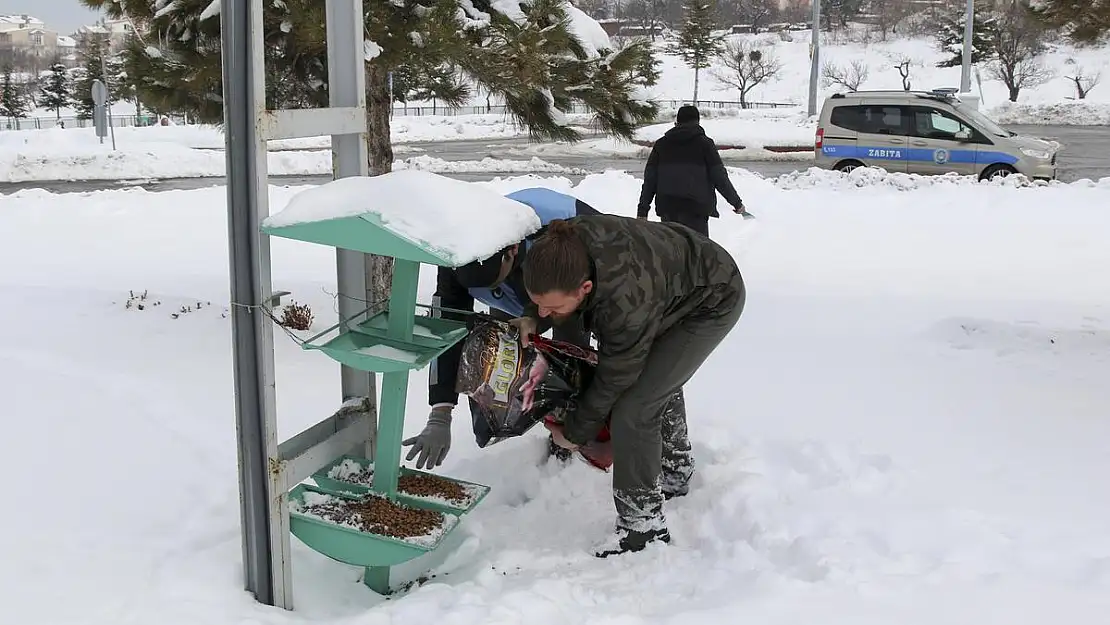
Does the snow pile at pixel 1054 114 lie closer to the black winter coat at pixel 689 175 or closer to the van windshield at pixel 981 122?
the van windshield at pixel 981 122

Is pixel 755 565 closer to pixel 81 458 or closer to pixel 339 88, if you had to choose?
pixel 339 88

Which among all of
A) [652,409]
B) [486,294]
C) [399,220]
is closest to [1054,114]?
[486,294]

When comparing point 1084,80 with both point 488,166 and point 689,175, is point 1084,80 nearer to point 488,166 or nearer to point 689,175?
point 488,166

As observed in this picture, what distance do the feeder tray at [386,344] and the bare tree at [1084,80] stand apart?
4336cm

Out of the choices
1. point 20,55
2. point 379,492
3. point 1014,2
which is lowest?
point 379,492

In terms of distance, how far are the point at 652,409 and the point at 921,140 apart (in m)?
12.5

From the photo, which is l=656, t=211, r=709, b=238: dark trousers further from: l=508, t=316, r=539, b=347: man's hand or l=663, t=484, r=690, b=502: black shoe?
l=508, t=316, r=539, b=347: man's hand

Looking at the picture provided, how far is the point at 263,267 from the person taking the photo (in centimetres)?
288

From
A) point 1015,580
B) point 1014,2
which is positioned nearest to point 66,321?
point 1015,580

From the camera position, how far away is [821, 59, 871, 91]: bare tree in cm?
4709

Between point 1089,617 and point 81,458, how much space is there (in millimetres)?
3665

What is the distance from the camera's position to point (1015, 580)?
2926mm

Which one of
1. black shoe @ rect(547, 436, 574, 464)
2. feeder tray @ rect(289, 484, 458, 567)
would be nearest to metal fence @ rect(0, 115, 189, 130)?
black shoe @ rect(547, 436, 574, 464)

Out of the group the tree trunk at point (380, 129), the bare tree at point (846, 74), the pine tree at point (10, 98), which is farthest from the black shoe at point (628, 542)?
the bare tree at point (846, 74)
